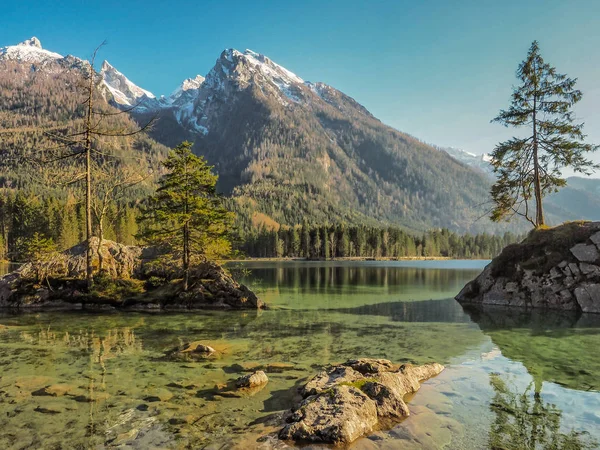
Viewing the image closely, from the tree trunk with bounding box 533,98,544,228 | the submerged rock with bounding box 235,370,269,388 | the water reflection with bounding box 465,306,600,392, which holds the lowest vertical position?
the water reflection with bounding box 465,306,600,392

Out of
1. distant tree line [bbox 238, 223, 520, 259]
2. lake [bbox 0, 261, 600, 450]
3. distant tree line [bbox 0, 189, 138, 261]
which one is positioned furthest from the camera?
distant tree line [bbox 238, 223, 520, 259]

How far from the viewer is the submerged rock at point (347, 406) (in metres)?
7.97

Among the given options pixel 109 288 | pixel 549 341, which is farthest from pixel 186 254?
pixel 549 341

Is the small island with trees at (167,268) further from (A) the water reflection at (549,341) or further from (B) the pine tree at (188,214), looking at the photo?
(A) the water reflection at (549,341)

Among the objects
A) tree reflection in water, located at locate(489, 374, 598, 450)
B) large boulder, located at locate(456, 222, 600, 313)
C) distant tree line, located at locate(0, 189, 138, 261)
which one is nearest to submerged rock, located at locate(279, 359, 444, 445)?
tree reflection in water, located at locate(489, 374, 598, 450)

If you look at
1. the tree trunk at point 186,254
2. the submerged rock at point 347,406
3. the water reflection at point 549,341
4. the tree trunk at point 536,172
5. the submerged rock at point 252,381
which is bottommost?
the water reflection at point 549,341

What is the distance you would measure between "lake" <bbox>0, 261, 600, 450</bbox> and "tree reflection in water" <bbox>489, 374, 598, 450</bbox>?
0.05 m

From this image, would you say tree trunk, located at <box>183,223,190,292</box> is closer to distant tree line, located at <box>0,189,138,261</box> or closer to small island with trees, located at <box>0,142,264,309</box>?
small island with trees, located at <box>0,142,264,309</box>

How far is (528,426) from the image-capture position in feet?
29.2

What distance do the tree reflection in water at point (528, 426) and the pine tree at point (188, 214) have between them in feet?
82.2

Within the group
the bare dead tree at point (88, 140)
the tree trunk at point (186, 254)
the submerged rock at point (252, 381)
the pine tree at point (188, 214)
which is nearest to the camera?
the submerged rock at point (252, 381)

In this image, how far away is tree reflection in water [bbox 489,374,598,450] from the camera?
8.02 meters

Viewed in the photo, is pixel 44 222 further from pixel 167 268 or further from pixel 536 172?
pixel 536 172

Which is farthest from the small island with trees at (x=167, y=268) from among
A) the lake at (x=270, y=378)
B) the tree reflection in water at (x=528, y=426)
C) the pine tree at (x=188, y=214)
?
the tree reflection in water at (x=528, y=426)
